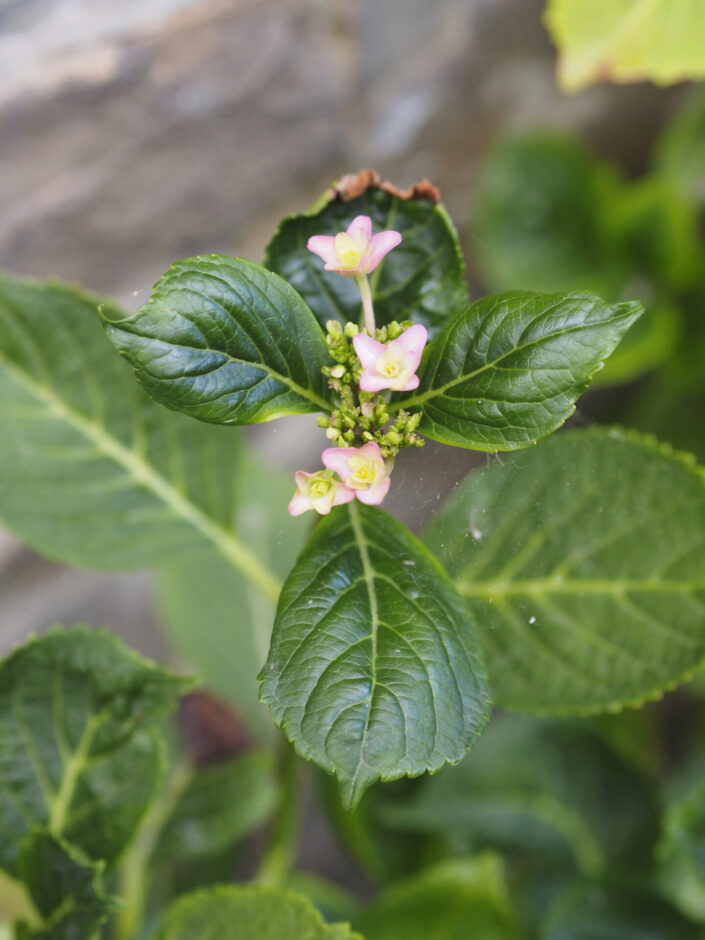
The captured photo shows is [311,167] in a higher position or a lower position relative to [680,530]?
higher

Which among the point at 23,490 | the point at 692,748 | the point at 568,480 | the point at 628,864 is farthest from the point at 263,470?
the point at 692,748

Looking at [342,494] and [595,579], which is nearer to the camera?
[342,494]

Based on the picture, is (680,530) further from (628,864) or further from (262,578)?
(628,864)

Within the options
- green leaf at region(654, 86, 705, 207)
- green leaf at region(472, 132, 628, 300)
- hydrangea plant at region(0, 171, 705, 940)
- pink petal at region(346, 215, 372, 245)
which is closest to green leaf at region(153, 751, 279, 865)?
hydrangea plant at region(0, 171, 705, 940)

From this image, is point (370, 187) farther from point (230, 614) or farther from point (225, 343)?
point (230, 614)

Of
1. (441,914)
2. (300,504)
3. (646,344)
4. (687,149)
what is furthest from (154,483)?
(687,149)

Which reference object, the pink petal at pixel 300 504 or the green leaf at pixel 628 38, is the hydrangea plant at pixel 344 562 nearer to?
the pink petal at pixel 300 504
